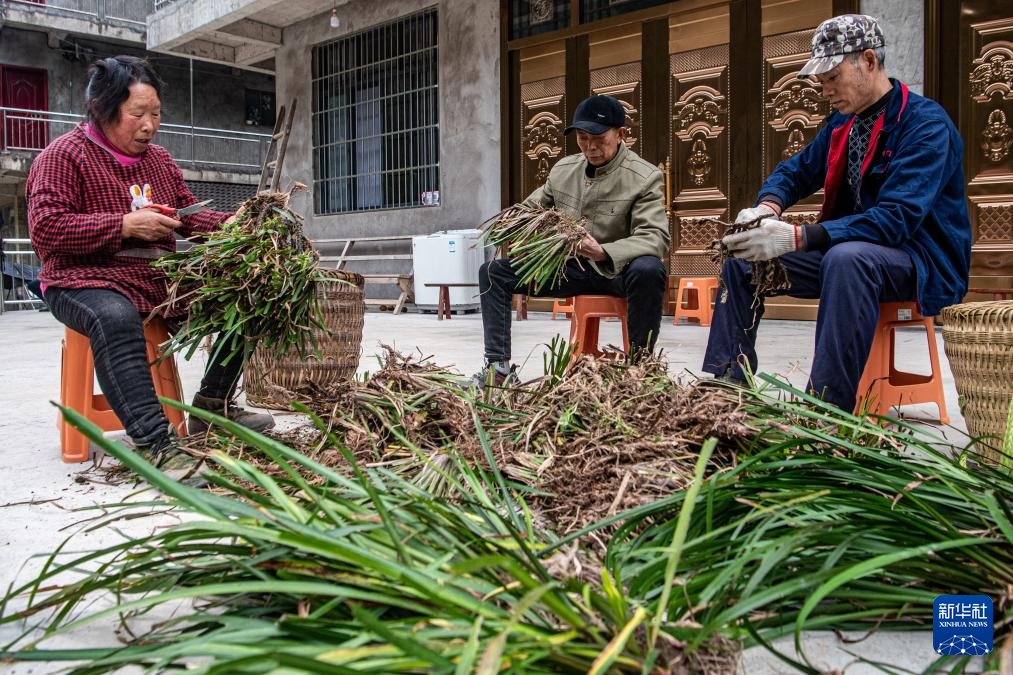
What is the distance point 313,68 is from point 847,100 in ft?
28.1

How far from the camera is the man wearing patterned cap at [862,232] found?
1.95 metres

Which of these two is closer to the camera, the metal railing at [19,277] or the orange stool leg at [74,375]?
the orange stool leg at [74,375]

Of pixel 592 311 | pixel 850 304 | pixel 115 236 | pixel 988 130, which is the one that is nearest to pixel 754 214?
pixel 850 304

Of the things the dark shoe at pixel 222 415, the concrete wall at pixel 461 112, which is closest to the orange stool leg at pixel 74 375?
the dark shoe at pixel 222 415

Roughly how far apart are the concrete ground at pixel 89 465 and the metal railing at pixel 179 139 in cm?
1042

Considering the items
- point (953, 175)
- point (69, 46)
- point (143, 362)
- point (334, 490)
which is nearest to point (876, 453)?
point (334, 490)

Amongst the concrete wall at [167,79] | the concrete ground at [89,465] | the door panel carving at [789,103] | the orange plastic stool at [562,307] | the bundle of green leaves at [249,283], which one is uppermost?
the concrete wall at [167,79]

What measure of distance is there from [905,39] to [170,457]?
5140 millimetres

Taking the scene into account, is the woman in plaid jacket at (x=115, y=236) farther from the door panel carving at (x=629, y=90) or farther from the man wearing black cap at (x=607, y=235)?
the door panel carving at (x=629, y=90)

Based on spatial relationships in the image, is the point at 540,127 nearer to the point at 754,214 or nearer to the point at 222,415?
the point at 754,214

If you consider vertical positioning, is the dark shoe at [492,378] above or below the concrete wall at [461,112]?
below

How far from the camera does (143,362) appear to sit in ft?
6.47

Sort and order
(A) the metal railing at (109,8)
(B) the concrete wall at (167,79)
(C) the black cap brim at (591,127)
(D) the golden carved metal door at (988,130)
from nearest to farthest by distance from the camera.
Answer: (C) the black cap brim at (591,127)
(D) the golden carved metal door at (988,130)
(A) the metal railing at (109,8)
(B) the concrete wall at (167,79)

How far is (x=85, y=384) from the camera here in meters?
2.11
